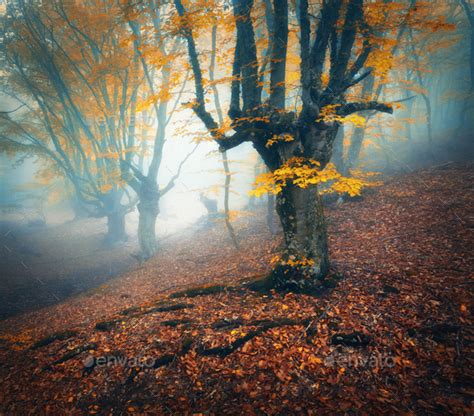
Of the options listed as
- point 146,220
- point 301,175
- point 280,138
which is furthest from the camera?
point 146,220

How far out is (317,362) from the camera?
3947 millimetres

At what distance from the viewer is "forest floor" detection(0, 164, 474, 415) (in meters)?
3.46

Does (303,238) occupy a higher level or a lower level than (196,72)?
lower

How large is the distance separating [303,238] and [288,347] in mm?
2379

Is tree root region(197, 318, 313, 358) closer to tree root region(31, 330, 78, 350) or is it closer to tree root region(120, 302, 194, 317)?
tree root region(120, 302, 194, 317)

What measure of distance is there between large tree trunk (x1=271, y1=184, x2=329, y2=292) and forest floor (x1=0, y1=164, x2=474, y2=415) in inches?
15.0

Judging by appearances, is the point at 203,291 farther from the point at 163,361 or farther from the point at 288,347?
the point at 288,347

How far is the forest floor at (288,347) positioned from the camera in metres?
3.46

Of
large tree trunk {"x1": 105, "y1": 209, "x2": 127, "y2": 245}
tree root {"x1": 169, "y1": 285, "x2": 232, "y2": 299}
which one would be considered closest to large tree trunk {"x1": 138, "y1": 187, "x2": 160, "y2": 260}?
large tree trunk {"x1": 105, "y1": 209, "x2": 127, "y2": 245}

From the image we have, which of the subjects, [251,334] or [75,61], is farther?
[75,61]

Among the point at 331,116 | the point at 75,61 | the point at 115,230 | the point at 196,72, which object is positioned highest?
the point at 75,61

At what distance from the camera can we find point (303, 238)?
18.8ft

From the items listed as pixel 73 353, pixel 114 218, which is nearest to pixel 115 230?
pixel 114 218

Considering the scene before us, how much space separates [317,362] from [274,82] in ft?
19.0
